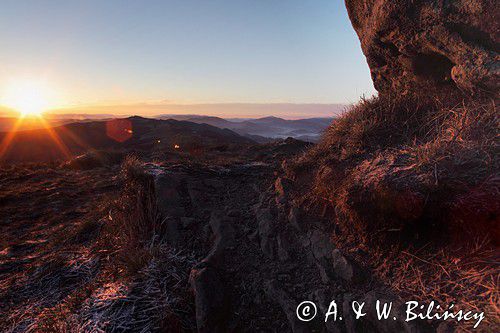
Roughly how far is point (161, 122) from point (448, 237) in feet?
137

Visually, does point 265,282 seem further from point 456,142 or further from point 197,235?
→ point 456,142

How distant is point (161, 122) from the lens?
41250mm

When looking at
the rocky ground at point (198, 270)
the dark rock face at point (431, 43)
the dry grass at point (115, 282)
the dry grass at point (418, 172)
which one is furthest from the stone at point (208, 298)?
the dark rock face at point (431, 43)

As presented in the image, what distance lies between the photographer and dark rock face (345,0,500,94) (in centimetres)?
346

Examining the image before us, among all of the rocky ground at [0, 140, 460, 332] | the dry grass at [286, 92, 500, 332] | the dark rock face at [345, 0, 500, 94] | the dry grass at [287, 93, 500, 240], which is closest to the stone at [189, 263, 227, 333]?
the rocky ground at [0, 140, 460, 332]

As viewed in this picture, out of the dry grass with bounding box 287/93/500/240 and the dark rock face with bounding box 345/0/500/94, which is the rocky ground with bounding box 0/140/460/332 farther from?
the dark rock face with bounding box 345/0/500/94

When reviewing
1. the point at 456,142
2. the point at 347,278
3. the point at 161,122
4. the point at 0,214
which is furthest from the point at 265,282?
the point at 161,122

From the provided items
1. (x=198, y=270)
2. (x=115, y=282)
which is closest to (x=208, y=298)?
(x=198, y=270)

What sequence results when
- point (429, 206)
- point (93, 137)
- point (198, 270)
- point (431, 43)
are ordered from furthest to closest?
point (93, 137) < point (431, 43) < point (198, 270) < point (429, 206)

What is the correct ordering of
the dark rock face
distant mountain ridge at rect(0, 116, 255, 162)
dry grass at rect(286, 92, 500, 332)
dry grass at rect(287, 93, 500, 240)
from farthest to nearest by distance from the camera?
1. distant mountain ridge at rect(0, 116, 255, 162)
2. the dark rock face
3. dry grass at rect(287, 93, 500, 240)
4. dry grass at rect(286, 92, 500, 332)

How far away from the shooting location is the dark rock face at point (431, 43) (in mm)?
3455

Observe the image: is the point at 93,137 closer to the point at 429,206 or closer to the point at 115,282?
the point at 115,282

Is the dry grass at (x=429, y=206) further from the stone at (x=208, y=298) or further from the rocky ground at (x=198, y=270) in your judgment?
the stone at (x=208, y=298)

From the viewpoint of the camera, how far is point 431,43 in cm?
413
